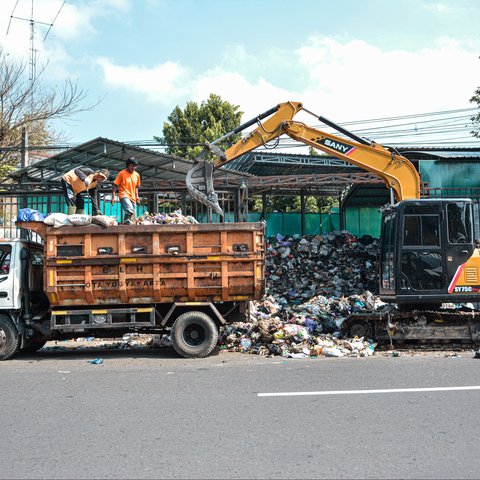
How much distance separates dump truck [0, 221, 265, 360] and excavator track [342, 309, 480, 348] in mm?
2316

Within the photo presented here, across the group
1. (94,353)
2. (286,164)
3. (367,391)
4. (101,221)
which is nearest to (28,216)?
(101,221)

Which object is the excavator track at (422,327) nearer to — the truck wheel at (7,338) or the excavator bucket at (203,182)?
the excavator bucket at (203,182)

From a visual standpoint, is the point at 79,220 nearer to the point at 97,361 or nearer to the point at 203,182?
the point at 97,361

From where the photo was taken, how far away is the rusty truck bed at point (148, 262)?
8688mm

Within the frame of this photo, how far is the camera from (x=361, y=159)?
36.4 feet

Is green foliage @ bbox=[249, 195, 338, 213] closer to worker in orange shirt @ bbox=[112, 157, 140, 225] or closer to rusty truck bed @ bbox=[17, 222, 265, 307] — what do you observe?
worker in orange shirt @ bbox=[112, 157, 140, 225]

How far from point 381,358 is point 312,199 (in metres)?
24.0

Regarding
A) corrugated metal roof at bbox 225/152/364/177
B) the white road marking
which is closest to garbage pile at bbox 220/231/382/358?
the white road marking

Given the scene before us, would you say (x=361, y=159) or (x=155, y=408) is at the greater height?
(x=361, y=159)

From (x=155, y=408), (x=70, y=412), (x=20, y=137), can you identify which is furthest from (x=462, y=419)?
(x=20, y=137)

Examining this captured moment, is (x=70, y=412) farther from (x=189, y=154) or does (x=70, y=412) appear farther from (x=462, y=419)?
(x=189, y=154)

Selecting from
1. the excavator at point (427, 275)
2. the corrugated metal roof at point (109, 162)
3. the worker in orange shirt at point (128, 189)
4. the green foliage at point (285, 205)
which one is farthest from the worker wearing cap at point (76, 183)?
the green foliage at point (285, 205)

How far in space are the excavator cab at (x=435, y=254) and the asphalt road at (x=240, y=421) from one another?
4.85ft

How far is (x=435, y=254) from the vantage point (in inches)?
368
